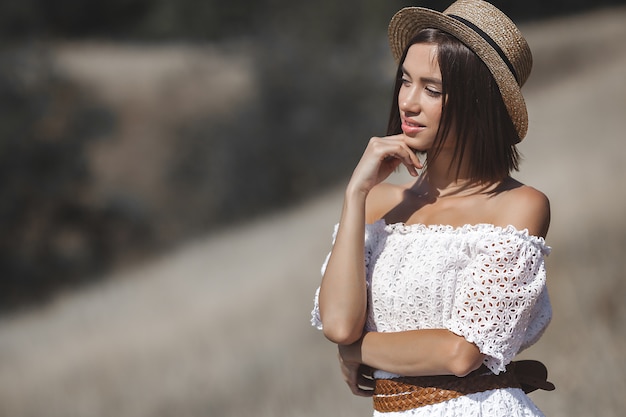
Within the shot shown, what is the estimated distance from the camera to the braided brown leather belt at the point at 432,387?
244 cm

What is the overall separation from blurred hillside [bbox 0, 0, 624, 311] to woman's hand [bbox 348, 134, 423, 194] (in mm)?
16389

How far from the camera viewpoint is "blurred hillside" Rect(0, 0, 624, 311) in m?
21.7

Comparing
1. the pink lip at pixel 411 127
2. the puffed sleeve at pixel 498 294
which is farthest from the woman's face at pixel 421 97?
the puffed sleeve at pixel 498 294

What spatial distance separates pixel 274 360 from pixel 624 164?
4246 millimetres

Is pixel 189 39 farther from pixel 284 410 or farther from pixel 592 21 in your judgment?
pixel 284 410

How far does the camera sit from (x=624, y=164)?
9.70m

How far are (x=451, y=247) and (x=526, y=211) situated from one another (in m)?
0.21

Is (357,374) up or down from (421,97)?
down

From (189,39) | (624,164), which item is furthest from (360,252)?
(189,39)

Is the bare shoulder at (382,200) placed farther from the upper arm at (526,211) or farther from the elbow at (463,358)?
the elbow at (463,358)

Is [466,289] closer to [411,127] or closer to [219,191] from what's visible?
[411,127]

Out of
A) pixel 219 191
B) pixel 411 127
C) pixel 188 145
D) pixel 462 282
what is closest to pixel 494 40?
pixel 411 127

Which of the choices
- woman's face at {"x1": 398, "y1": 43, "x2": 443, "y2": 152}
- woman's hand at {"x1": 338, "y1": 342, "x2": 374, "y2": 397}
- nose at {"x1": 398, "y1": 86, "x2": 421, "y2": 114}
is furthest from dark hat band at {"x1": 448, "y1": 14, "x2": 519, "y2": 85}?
woman's hand at {"x1": 338, "y1": 342, "x2": 374, "y2": 397}

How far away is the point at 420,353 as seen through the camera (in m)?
2.38
